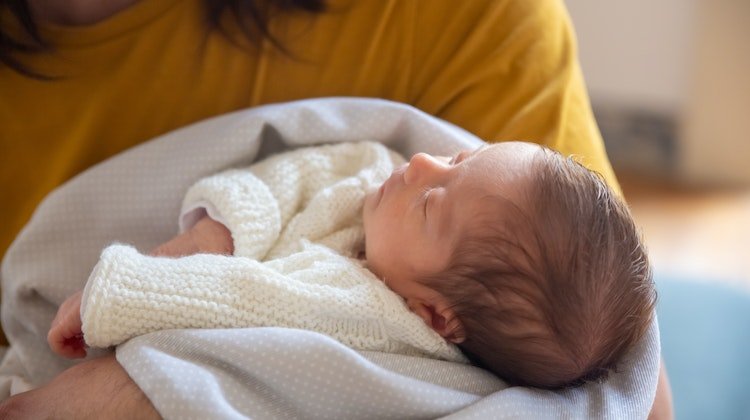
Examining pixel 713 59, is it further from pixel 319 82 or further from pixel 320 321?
pixel 320 321

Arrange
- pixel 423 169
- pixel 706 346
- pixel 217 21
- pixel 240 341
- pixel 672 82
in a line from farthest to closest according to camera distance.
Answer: pixel 672 82 → pixel 706 346 → pixel 217 21 → pixel 423 169 → pixel 240 341

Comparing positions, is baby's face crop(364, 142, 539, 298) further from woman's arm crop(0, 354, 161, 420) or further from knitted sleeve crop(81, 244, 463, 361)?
woman's arm crop(0, 354, 161, 420)

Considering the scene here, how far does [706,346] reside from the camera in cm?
164

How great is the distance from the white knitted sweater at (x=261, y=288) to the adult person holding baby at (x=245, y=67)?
213mm

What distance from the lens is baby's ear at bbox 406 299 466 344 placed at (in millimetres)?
1011

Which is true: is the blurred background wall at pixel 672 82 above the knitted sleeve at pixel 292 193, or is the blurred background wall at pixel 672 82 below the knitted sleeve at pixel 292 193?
below

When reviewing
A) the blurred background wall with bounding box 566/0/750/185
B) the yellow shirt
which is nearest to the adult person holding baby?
the yellow shirt

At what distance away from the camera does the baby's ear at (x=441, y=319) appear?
1.01 m

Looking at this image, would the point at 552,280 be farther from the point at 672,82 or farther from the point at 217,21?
the point at 672,82

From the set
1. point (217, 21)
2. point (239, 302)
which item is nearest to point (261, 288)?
point (239, 302)

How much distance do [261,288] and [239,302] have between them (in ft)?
0.09

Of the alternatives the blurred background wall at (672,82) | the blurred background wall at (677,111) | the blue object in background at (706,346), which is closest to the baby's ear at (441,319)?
the blue object in background at (706,346)

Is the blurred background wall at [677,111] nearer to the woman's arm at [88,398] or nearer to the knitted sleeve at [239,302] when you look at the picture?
the knitted sleeve at [239,302]

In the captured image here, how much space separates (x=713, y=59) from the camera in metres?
2.58
